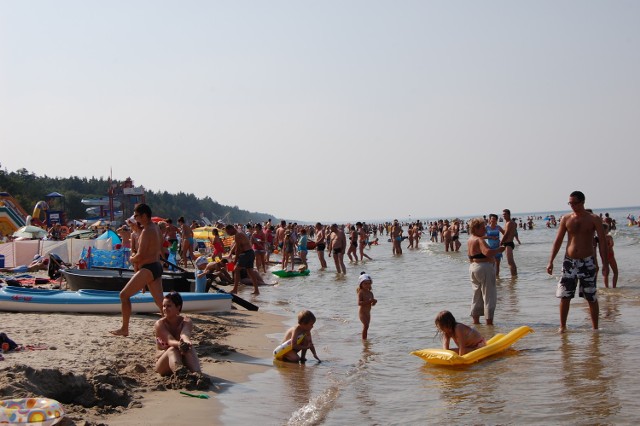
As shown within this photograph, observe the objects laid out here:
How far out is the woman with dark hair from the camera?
6219 millimetres

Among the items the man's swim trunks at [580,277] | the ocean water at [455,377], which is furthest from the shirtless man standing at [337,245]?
the man's swim trunks at [580,277]

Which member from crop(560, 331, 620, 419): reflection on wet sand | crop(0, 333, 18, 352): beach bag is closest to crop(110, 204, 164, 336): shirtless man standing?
crop(0, 333, 18, 352): beach bag

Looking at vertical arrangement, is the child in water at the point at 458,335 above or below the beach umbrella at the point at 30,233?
below

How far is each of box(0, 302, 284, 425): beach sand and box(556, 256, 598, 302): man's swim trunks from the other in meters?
3.72

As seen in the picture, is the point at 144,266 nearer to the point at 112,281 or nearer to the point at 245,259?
the point at 112,281

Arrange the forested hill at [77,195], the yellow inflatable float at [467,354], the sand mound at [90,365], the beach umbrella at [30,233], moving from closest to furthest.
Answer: the sand mound at [90,365], the yellow inflatable float at [467,354], the beach umbrella at [30,233], the forested hill at [77,195]

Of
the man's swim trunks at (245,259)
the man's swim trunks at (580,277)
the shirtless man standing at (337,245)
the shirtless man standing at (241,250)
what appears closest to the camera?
the man's swim trunks at (580,277)

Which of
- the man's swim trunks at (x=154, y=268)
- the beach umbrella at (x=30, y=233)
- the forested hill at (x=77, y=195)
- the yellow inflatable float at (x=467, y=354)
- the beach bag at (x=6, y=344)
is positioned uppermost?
the forested hill at (x=77, y=195)

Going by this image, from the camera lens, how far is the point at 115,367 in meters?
6.29

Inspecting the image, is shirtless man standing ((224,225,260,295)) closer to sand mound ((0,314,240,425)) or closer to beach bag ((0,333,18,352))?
sand mound ((0,314,240,425))

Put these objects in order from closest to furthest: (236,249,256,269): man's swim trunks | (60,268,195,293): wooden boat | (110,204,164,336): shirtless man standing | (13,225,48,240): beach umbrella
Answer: (110,204,164,336): shirtless man standing → (60,268,195,293): wooden boat → (236,249,256,269): man's swim trunks → (13,225,48,240): beach umbrella

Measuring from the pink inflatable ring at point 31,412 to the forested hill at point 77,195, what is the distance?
4469cm

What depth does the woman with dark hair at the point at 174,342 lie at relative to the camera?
6219 mm

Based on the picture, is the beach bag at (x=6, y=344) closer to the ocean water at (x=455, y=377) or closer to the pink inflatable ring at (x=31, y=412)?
the ocean water at (x=455, y=377)
